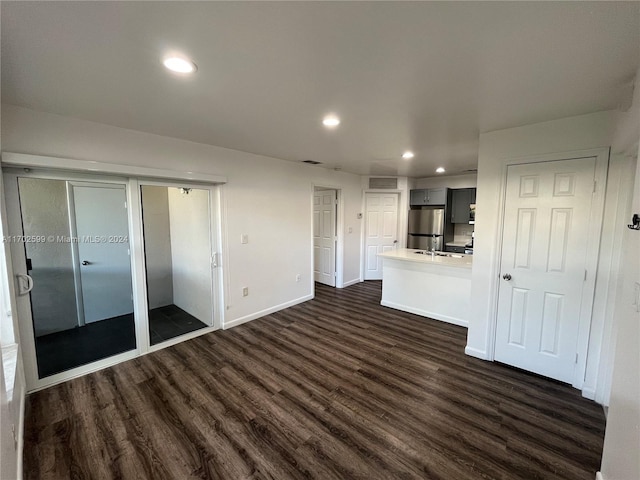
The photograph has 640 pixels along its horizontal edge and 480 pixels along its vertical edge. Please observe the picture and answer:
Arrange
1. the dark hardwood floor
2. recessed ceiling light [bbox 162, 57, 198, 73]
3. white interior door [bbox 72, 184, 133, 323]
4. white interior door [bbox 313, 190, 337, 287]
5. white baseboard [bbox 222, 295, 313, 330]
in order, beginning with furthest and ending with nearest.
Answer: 1. white interior door [bbox 313, 190, 337, 287]
2. white baseboard [bbox 222, 295, 313, 330]
3. white interior door [bbox 72, 184, 133, 323]
4. the dark hardwood floor
5. recessed ceiling light [bbox 162, 57, 198, 73]

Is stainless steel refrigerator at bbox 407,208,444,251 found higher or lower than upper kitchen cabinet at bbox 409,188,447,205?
lower

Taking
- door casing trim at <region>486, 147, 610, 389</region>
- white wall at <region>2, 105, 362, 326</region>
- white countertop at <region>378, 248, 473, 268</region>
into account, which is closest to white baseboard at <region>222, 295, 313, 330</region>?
white wall at <region>2, 105, 362, 326</region>

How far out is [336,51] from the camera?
1.41 m

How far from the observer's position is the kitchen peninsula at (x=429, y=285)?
12.2 ft

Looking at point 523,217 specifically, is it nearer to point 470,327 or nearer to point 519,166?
point 519,166

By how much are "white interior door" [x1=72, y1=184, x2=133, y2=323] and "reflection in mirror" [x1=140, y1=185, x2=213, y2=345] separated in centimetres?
43

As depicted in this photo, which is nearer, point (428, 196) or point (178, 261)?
point (178, 261)

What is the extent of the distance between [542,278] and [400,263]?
6.35 ft

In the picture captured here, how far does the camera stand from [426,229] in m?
6.16

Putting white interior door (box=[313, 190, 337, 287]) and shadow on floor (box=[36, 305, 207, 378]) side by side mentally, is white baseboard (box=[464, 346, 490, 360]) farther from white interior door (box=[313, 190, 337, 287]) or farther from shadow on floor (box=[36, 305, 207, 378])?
shadow on floor (box=[36, 305, 207, 378])

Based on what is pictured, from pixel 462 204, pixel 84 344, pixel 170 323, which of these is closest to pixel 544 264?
pixel 462 204

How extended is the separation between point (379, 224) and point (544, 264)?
365cm

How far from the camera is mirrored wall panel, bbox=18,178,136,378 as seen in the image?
2398 millimetres

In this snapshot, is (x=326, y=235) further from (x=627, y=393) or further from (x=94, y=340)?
(x=627, y=393)
